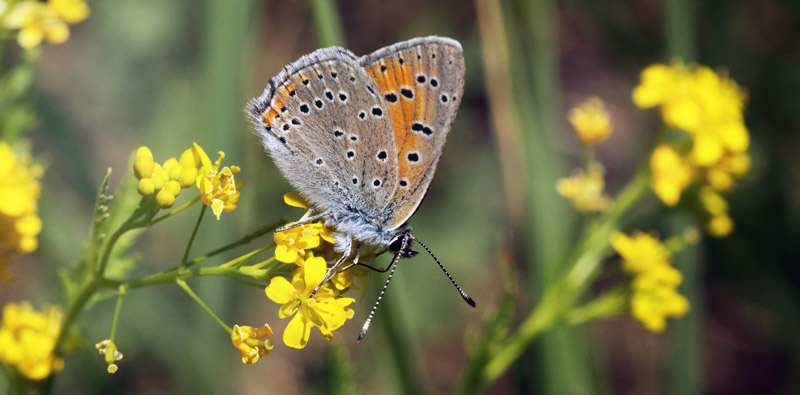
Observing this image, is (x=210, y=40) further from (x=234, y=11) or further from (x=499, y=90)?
(x=499, y=90)

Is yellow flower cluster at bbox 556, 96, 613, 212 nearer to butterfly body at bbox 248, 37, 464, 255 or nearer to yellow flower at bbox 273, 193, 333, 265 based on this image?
butterfly body at bbox 248, 37, 464, 255

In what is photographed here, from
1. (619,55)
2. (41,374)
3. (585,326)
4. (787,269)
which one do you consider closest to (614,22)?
(619,55)

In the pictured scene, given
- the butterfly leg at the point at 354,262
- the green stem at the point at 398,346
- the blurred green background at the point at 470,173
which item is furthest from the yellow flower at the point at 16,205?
the blurred green background at the point at 470,173

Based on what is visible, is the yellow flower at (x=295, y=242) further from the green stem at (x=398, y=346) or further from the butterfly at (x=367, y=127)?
the green stem at (x=398, y=346)

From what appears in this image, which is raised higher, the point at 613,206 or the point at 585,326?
the point at 613,206

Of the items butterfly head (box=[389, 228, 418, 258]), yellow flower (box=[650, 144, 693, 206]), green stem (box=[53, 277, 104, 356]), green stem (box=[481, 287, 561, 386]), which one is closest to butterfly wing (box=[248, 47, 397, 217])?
butterfly head (box=[389, 228, 418, 258])

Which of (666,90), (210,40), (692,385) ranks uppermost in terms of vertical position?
(666,90)

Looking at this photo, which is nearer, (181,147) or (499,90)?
(499,90)

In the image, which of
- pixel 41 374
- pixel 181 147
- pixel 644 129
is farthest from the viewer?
pixel 644 129
